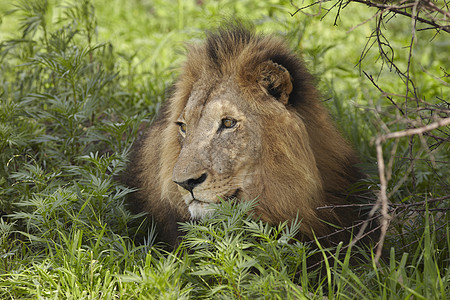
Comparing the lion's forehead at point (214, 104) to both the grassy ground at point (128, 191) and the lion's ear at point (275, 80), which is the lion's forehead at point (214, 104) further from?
the grassy ground at point (128, 191)

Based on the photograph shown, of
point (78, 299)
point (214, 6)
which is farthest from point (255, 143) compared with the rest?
point (214, 6)

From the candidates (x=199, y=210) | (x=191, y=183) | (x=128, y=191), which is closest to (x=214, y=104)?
(x=191, y=183)

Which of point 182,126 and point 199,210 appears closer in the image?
point 199,210

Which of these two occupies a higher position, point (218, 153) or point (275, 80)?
point (275, 80)

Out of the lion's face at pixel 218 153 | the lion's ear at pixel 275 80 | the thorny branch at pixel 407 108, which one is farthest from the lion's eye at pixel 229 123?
the thorny branch at pixel 407 108

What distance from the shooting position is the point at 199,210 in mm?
3025

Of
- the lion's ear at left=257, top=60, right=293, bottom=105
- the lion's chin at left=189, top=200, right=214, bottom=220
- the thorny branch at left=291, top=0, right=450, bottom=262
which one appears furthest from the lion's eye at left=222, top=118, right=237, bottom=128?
the thorny branch at left=291, top=0, right=450, bottom=262

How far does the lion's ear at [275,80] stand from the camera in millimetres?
→ 3168

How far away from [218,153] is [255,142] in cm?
22

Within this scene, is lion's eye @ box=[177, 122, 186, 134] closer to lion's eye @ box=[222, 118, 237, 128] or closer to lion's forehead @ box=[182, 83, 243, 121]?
lion's forehead @ box=[182, 83, 243, 121]

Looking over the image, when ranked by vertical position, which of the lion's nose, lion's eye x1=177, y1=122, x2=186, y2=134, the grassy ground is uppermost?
lion's eye x1=177, y1=122, x2=186, y2=134

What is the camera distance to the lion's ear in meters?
3.17

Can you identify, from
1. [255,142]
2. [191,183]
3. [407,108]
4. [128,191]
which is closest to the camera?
[407,108]

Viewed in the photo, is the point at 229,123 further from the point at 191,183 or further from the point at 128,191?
the point at 128,191
